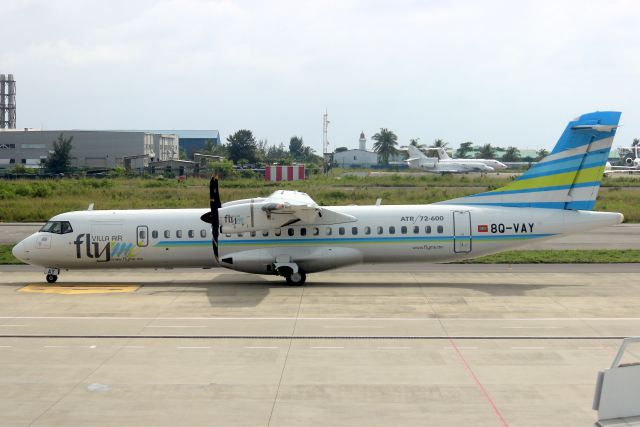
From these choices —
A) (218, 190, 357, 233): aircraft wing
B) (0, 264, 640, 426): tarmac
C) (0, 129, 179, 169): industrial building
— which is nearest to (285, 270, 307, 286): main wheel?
(0, 264, 640, 426): tarmac

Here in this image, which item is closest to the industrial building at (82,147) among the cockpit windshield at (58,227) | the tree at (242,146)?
the tree at (242,146)

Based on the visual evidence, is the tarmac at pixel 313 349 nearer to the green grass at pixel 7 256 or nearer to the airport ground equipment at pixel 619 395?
the airport ground equipment at pixel 619 395

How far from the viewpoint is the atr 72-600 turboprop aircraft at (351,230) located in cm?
2769

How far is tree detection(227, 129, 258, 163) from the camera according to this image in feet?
507

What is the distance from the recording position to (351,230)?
28.3m

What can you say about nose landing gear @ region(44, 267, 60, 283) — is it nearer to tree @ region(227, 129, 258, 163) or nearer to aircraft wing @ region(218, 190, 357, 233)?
aircraft wing @ region(218, 190, 357, 233)

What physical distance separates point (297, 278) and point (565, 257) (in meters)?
13.4

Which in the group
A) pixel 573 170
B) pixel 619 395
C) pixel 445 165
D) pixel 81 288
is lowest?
pixel 81 288

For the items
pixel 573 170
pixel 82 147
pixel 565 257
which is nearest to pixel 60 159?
pixel 82 147

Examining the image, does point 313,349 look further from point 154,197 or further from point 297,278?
point 154,197

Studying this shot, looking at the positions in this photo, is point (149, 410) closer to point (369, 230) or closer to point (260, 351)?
point (260, 351)

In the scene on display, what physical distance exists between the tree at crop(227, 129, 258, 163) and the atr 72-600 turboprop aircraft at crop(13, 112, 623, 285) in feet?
411

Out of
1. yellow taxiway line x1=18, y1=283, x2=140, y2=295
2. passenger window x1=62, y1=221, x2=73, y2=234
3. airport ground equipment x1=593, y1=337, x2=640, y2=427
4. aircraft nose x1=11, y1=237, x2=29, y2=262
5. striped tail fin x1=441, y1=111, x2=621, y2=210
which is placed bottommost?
yellow taxiway line x1=18, y1=283, x2=140, y2=295

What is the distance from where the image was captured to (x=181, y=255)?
94.1ft
